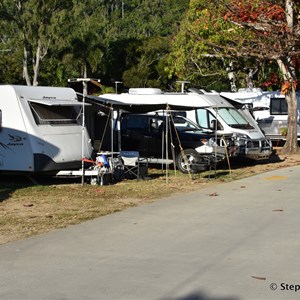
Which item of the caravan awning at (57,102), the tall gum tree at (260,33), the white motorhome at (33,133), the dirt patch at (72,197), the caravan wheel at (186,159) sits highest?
the tall gum tree at (260,33)

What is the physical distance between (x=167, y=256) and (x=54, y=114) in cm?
818

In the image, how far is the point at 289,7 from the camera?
75.2 feet

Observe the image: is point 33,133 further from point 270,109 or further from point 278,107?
point 278,107

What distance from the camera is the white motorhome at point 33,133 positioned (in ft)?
49.3

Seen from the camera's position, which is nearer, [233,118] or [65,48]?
[233,118]

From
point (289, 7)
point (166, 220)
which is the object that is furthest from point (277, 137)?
point (166, 220)

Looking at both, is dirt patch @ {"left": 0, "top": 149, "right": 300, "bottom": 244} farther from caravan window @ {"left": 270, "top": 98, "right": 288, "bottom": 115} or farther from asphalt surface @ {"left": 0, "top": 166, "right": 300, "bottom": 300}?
caravan window @ {"left": 270, "top": 98, "right": 288, "bottom": 115}

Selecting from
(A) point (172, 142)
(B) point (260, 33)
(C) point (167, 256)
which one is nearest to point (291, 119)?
(B) point (260, 33)

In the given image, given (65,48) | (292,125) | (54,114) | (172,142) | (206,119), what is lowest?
(172,142)

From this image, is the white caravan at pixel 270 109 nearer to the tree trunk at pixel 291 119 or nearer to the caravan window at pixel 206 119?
the tree trunk at pixel 291 119

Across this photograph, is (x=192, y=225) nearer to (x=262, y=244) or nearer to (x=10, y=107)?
(x=262, y=244)

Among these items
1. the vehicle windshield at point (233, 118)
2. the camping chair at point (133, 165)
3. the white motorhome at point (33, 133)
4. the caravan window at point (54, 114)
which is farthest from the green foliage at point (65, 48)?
the white motorhome at point (33, 133)

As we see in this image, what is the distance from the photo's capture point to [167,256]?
834 cm

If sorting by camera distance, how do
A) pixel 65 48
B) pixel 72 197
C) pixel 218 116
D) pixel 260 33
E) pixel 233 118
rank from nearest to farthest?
1. pixel 72 197
2. pixel 218 116
3. pixel 233 118
4. pixel 260 33
5. pixel 65 48
